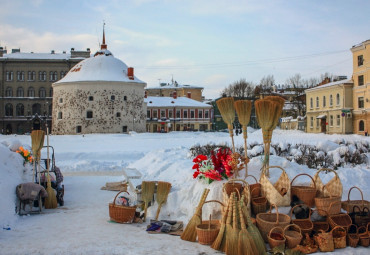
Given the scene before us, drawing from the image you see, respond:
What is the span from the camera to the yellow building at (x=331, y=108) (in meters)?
41.0

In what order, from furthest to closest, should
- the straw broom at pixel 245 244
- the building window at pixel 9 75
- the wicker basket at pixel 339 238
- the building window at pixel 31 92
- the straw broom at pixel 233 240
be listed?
the building window at pixel 31 92
the building window at pixel 9 75
the wicker basket at pixel 339 238
the straw broom at pixel 233 240
the straw broom at pixel 245 244

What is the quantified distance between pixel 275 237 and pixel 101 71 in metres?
43.5

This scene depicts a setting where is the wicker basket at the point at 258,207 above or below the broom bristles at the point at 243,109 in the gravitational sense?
below

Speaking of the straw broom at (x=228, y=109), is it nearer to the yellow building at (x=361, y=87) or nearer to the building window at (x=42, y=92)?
the yellow building at (x=361, y=87)

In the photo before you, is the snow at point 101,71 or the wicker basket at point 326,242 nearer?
the wicker basket at point 326,242

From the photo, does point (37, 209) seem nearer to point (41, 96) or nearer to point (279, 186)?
point (279, 186)

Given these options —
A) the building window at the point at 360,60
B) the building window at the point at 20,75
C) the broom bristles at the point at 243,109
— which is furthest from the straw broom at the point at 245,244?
the building window at the point at 20,75

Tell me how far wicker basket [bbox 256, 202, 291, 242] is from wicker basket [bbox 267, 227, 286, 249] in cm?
7

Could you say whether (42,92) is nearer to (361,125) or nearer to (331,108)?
(331,108)

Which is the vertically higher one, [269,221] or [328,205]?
[328,205]

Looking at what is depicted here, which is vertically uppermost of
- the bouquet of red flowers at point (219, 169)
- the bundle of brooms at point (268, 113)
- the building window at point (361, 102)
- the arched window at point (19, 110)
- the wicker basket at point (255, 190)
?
the arched window at point (19, 110)

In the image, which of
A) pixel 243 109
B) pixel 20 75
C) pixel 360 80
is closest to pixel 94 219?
pixel 243 109

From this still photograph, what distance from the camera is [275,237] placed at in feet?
20.0

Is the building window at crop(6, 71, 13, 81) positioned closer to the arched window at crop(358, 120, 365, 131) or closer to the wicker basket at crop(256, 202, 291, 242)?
the arched window at crop(358, 120, 365, 131)
